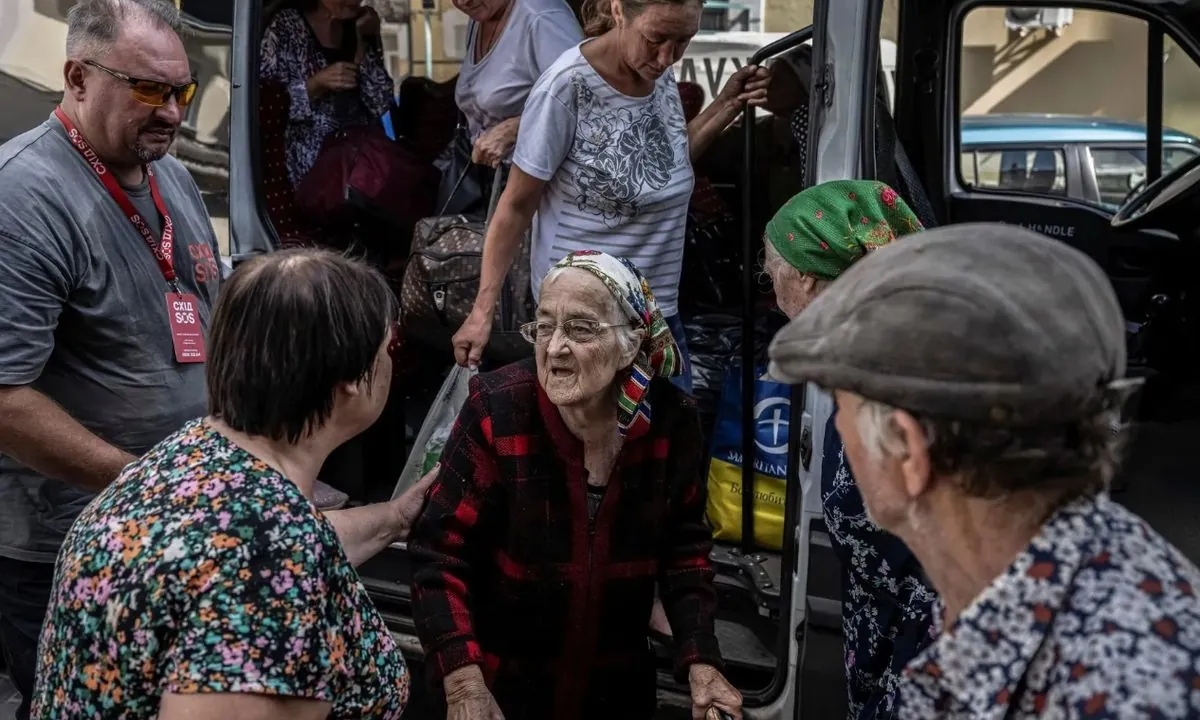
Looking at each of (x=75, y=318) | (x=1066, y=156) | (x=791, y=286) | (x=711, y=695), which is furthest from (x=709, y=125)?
(x=1066, y=156)

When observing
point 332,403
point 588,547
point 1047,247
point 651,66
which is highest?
point 651,66

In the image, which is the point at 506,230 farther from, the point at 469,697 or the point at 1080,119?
the point at 1080,119

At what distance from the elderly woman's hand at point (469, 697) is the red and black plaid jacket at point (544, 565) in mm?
31

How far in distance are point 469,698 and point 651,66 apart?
1.52 m

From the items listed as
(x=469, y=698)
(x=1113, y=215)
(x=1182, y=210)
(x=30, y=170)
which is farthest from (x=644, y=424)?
(x=1113, y=215)

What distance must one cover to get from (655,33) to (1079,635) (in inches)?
82.1

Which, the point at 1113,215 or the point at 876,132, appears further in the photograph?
the point at 1113,215

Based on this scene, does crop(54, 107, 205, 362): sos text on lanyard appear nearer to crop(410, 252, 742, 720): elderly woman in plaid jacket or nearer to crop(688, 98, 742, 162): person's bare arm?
crop(410, 252, 742, 720): elderly woman in plaid jacket

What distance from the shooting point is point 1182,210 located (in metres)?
3.47

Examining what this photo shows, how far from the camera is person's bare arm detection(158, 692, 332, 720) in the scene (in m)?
1.39

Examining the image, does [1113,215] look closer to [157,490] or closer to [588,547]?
[588,547]

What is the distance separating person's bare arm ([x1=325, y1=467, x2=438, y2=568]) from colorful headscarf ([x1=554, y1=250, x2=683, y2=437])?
42 cm

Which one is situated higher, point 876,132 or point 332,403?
point 876,132

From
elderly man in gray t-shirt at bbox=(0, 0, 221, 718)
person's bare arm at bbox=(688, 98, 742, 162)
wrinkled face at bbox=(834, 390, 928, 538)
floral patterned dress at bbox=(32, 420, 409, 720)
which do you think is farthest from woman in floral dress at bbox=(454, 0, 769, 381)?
wrinkled face at bbox=(834, 390, 928, 538)
